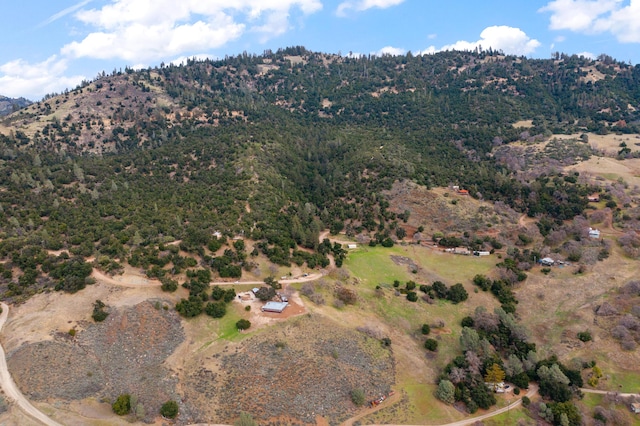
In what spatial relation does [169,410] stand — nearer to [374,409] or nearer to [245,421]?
[245,421]

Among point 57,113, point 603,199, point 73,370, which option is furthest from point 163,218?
point 603,199

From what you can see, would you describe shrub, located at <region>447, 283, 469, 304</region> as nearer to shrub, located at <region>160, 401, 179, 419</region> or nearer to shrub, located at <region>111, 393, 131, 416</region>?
shrub, located at <region>160, 401, 179, 419</region>

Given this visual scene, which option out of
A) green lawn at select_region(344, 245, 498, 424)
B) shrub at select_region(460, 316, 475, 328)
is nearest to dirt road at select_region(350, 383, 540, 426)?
green lawn at select_region(344, 245, 498, 424)

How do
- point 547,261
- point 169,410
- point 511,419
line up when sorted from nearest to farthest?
point 169,410 → point 511,419 → point 547,261

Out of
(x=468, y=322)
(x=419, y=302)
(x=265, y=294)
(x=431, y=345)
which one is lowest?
(x=431, y=345)

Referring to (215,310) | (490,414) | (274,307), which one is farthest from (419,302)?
(215,310)

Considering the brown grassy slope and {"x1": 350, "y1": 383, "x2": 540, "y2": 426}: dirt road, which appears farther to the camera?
{"x1": 350, "y1": 383, "x2": 540, "y2": 426}: dirt road

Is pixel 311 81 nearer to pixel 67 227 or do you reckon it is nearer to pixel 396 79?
pixel 396 79
